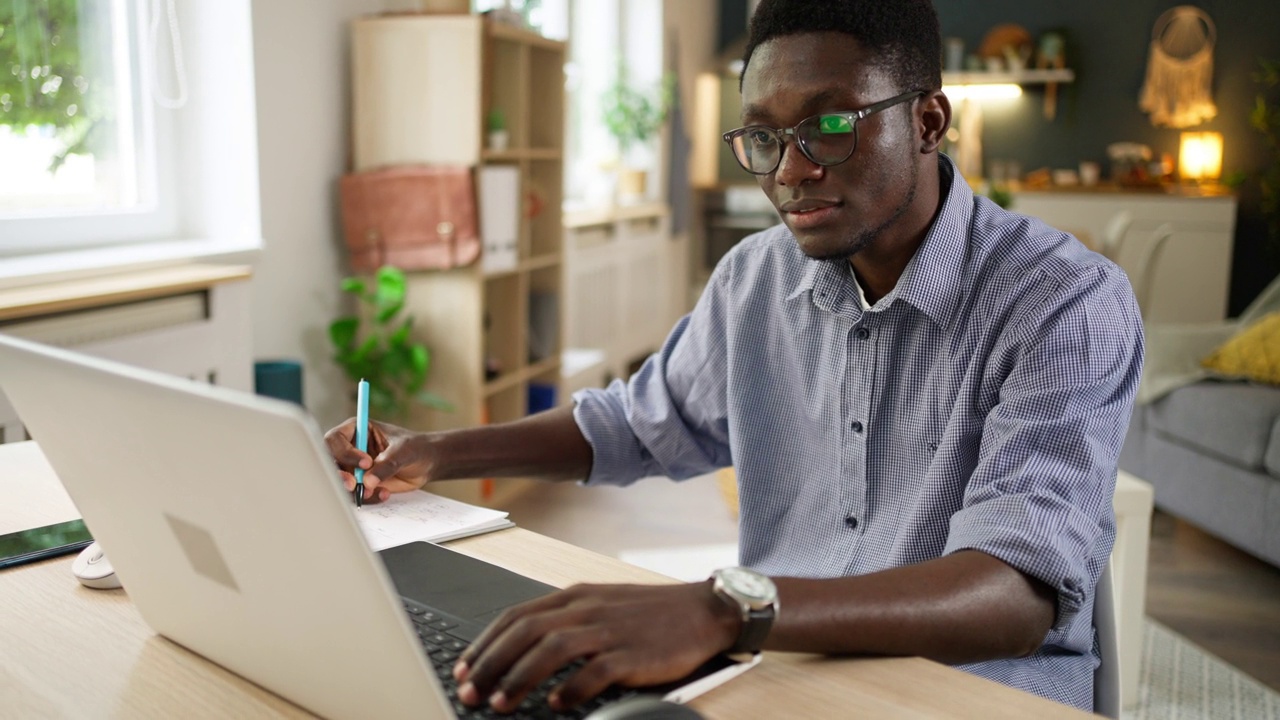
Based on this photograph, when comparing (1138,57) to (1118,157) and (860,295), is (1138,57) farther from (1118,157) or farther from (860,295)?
(860,295)

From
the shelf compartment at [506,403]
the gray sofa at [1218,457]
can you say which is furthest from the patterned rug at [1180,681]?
the shelf compartment at [506,403]

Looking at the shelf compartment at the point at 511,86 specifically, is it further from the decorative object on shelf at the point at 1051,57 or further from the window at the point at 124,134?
the decorative object on shelf at the point at 1051,57

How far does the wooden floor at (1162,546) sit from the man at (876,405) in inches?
69.5

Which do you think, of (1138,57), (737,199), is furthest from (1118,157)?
(737,199)

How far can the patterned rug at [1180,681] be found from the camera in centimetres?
221

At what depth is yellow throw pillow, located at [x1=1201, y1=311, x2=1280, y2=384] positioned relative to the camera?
136 inches

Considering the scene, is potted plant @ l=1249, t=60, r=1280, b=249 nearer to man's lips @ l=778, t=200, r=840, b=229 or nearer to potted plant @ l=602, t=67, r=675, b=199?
potted plant @ l=602, t=67, r=675, b=199

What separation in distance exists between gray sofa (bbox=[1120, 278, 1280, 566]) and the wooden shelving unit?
Answer: 78.8 inches

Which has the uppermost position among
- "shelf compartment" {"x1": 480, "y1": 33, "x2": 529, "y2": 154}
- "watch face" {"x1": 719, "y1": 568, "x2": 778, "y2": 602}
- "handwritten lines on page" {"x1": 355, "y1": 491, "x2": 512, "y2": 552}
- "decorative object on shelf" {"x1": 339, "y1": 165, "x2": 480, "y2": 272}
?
"shelf compartment" {"x1": 480, "y1": 33, "x2": 529, "y2": 154}

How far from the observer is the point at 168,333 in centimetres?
254

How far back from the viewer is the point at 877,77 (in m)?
1.21

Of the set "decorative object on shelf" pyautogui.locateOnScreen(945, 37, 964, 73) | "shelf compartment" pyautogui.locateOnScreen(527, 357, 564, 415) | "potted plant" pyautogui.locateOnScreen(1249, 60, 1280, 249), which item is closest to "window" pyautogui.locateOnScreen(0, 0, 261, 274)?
"shelf compartment" pyautogui.locateOnScreen(527, 357, 564, 415)

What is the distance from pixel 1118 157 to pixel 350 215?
528cm

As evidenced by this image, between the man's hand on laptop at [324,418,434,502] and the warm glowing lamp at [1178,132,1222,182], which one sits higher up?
the warm glowing lamp at [1178,132,1222,182]
